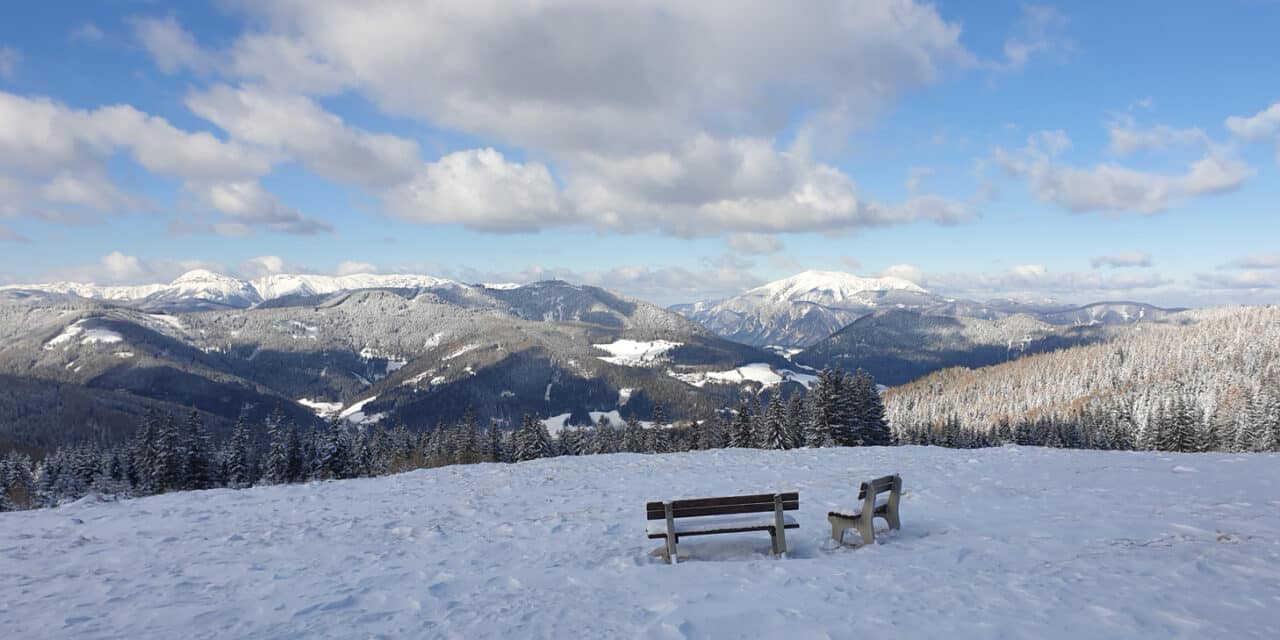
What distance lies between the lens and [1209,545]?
27.3 ft

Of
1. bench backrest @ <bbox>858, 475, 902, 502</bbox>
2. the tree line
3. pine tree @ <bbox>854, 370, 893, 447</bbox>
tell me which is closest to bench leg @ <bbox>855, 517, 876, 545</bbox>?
bench backrest @ <bbox>858, 475, 902, 502</bbox>

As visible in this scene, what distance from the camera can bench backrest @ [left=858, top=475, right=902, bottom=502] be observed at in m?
9.97

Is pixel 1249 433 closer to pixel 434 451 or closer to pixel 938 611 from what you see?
pixel 938 611

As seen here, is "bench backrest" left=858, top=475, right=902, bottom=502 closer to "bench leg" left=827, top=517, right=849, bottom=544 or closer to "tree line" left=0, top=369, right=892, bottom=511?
"bench leg" left=827, top=517, right=849, bottom=544

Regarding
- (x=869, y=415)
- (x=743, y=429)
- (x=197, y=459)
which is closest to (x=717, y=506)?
(x=869, y=415)

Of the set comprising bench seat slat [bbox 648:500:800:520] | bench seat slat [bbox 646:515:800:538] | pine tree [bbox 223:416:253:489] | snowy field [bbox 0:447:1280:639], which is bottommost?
pine tree [bbox 223:416:253:489]

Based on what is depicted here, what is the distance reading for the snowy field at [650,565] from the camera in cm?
653

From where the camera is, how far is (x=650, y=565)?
30.3 ft

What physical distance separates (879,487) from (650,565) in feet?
14.5

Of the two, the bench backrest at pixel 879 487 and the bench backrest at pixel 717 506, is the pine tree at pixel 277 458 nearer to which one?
the bench backrest at pixel 717 506

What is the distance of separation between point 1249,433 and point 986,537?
6369 centimetres

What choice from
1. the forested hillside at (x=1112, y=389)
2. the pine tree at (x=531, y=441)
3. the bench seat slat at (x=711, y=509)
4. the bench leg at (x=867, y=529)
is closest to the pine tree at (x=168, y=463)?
the pine tree at (x=531, y=441)

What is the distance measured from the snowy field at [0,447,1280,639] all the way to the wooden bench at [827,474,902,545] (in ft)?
1.02

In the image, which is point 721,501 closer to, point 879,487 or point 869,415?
point 879,487
